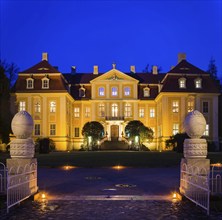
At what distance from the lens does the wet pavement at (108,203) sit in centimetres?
946

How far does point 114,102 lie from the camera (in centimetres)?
6341

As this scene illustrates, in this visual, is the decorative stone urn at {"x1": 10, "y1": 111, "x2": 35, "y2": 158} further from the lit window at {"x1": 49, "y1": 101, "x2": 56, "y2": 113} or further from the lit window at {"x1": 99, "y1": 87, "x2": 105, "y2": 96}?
the lit window at {"x1": 99, "y1": 87, "x2": 105, "y2": 96}

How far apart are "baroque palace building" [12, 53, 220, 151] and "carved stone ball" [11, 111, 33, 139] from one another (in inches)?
1775

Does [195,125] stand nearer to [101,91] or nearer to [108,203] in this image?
[108,203]

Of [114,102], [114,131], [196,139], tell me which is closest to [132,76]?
[114,102]

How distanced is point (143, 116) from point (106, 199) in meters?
52.6

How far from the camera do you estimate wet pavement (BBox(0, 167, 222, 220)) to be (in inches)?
372

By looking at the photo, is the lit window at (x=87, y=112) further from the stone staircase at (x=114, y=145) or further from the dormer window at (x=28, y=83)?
the dormer window at (x=28, y=83)

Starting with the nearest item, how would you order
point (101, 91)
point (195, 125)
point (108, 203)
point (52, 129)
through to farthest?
1. point (108, 203)
2. point (195, 125)
3. point (52, 129)
4. point (101, 91)

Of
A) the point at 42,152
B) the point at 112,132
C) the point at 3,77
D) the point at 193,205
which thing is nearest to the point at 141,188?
the point at 193,205

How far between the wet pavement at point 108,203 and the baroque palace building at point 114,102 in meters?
42.2

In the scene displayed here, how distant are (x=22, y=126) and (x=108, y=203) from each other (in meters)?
3.36

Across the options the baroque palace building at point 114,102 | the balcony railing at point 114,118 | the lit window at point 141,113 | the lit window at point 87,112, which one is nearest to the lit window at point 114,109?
the baroque palace building at point 114,102

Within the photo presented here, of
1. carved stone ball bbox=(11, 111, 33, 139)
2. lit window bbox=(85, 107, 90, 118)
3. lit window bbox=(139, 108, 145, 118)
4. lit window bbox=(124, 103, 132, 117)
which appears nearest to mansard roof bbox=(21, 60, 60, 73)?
lit window bbox=(85, 107, 90, 118)
